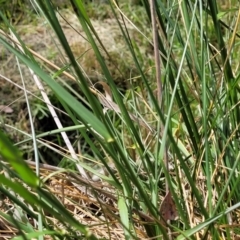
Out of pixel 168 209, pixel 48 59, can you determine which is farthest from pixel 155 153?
pixel 48 59

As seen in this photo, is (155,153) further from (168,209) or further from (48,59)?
(48,59)

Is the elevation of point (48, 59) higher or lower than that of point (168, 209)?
lower

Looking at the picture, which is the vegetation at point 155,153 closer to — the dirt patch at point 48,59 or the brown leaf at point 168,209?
the brown leaf at point 168,209

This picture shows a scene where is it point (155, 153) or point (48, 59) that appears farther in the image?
point (48, 59)

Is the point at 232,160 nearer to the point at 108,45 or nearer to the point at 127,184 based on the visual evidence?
the point at 127,184

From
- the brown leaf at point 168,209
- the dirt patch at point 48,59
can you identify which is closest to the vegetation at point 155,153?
the brown leaf at point 168,209

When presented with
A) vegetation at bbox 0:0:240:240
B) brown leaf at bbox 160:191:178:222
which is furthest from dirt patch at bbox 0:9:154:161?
brown leaf at bbox 160:191:178:222

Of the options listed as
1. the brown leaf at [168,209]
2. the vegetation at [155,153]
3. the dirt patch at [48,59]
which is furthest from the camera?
the dirt patch at [48,59]

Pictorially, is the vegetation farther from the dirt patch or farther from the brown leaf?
the dirt patch

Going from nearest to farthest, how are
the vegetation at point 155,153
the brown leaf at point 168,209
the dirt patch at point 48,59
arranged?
the vegetation at point 155,153, the brown leaf at point 168,209, the dirt patch at point 48,59

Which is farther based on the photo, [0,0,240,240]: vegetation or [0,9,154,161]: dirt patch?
[0,9,154,161]: dirt patch

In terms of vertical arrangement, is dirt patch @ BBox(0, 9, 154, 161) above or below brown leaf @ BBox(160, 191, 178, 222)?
below

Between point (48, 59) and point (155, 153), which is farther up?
point (155, 153)
